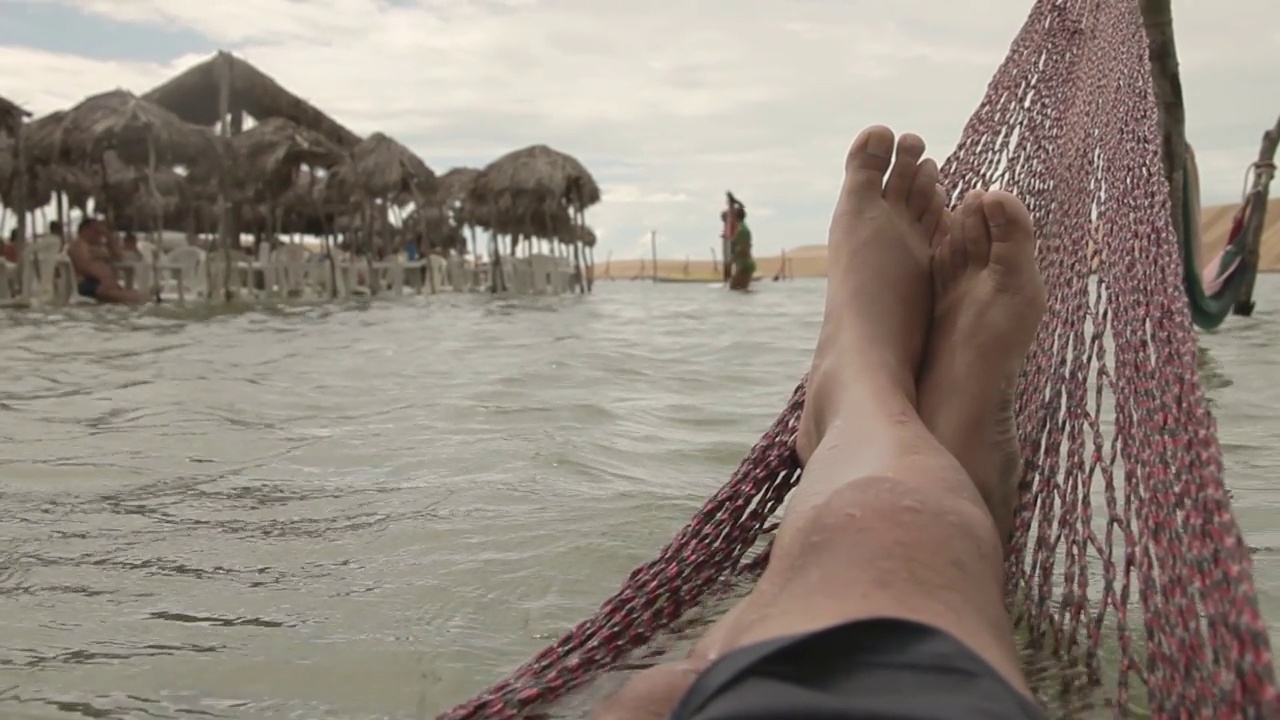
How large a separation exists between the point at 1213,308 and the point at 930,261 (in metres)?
4.14

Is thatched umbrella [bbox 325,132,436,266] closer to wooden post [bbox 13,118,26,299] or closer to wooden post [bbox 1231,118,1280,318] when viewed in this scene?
wooden post [bbox 13,118,26,299]

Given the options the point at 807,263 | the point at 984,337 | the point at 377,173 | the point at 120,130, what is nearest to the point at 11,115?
the point at 120,130

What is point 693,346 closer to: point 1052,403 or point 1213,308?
point 1213,308

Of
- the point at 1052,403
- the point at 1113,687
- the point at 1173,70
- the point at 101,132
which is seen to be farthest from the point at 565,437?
the point at 101,132

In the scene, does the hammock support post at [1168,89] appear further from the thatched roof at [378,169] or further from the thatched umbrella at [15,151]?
the thatched roof at [378,169]

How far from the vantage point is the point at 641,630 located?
43.8 inches

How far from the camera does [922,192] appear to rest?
1709 mm

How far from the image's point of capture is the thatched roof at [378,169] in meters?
14.5

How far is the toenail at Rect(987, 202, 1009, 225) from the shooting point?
55.2 inches

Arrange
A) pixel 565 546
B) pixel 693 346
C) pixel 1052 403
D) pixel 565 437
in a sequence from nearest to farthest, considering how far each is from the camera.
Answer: pixel 1052 403, pixel 565 546, pixel 565 437, pixel 693 346

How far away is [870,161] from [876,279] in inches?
10.4

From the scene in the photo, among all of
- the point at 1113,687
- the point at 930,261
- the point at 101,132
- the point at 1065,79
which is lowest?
the point at 1113,687

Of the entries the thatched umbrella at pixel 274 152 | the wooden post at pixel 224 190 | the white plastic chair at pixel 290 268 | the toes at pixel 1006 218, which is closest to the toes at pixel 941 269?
the toes at pixel 1006 218

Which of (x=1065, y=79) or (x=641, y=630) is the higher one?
(x=1065, y=79)
